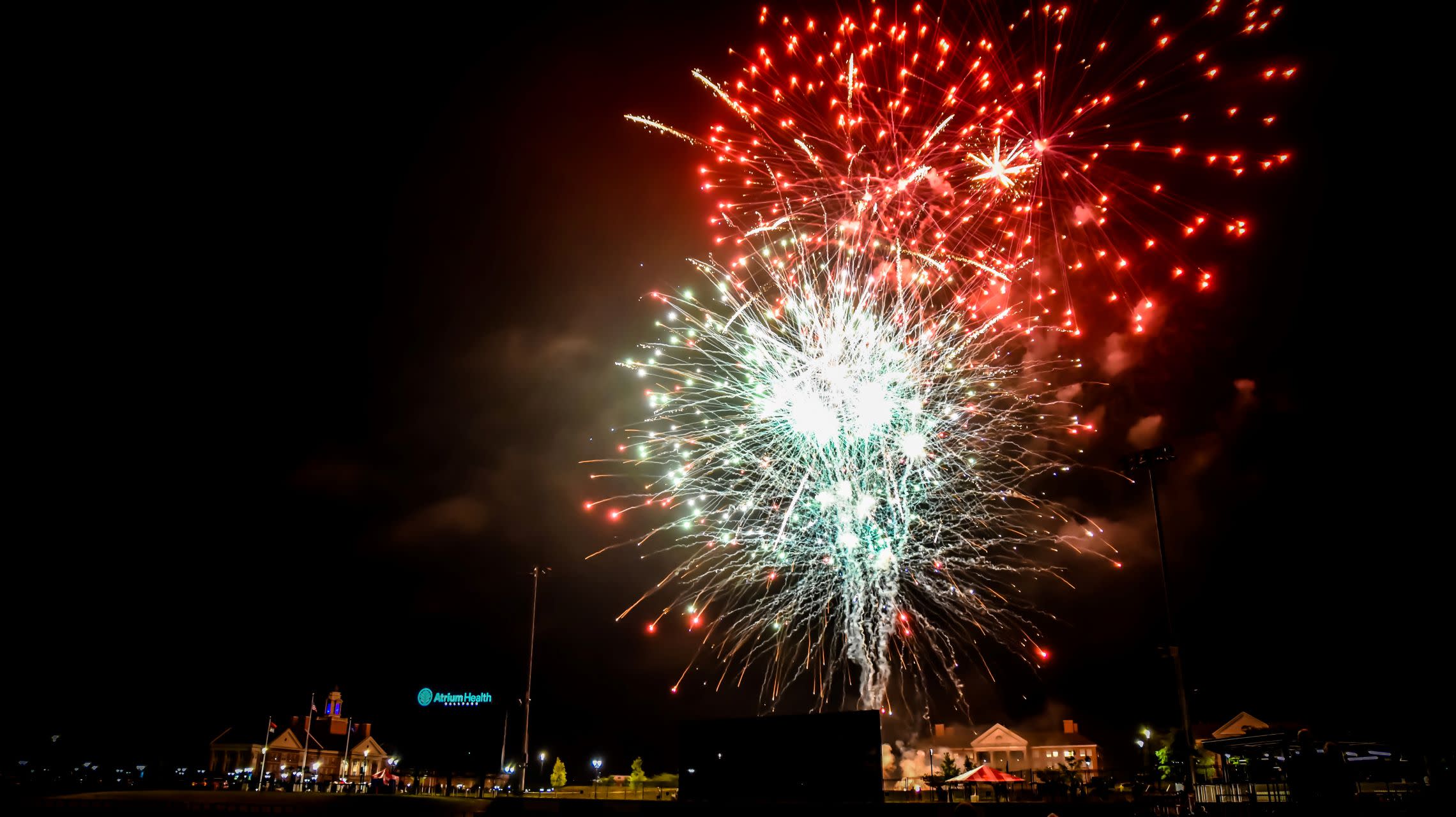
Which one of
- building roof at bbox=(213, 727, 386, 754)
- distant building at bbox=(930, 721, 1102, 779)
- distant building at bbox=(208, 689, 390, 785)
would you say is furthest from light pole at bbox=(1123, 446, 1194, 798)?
building roof at bbox=(213, 727, 386, 754)

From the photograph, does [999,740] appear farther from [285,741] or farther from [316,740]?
[316,740]

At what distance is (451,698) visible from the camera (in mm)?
55312

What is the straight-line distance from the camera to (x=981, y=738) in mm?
59656

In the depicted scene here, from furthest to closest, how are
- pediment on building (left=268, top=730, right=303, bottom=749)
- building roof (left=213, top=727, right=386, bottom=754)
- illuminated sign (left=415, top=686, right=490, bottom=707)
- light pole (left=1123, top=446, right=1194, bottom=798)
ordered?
1. pediment on building (left=268, top=730, right=303, bottom=749)
2. building roof (left=213, top=727, right=386, bottom=754)
3. illuminated sign (left=415, top=686, right=490, bottom=707)
4. light pole (left=1123, top=446, right=1194, bottom=798)

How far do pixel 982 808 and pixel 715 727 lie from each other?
645 centimetres

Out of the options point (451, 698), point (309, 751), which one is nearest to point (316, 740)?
point (309, 751)

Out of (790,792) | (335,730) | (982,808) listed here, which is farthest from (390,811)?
(335,730)

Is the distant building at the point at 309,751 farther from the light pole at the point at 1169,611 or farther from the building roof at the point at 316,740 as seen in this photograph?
the light pole at the point at 1169,611

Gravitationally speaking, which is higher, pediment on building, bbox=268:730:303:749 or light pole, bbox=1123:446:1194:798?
light pole, bbox=1123:446:1194:798

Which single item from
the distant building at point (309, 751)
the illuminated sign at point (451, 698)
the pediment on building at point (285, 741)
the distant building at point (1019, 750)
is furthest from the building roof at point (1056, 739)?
the pediment on building at point (285, 741)

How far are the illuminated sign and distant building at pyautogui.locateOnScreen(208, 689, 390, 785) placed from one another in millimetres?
13536

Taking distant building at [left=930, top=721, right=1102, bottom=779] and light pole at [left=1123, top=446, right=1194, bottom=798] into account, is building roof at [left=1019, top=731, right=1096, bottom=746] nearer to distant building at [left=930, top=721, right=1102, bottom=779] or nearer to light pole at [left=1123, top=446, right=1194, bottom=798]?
distant building at [left=930, top=721, right=1102, bottom=779]

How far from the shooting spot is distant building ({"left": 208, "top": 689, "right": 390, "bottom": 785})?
6812 cm

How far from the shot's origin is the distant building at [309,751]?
68125mm
